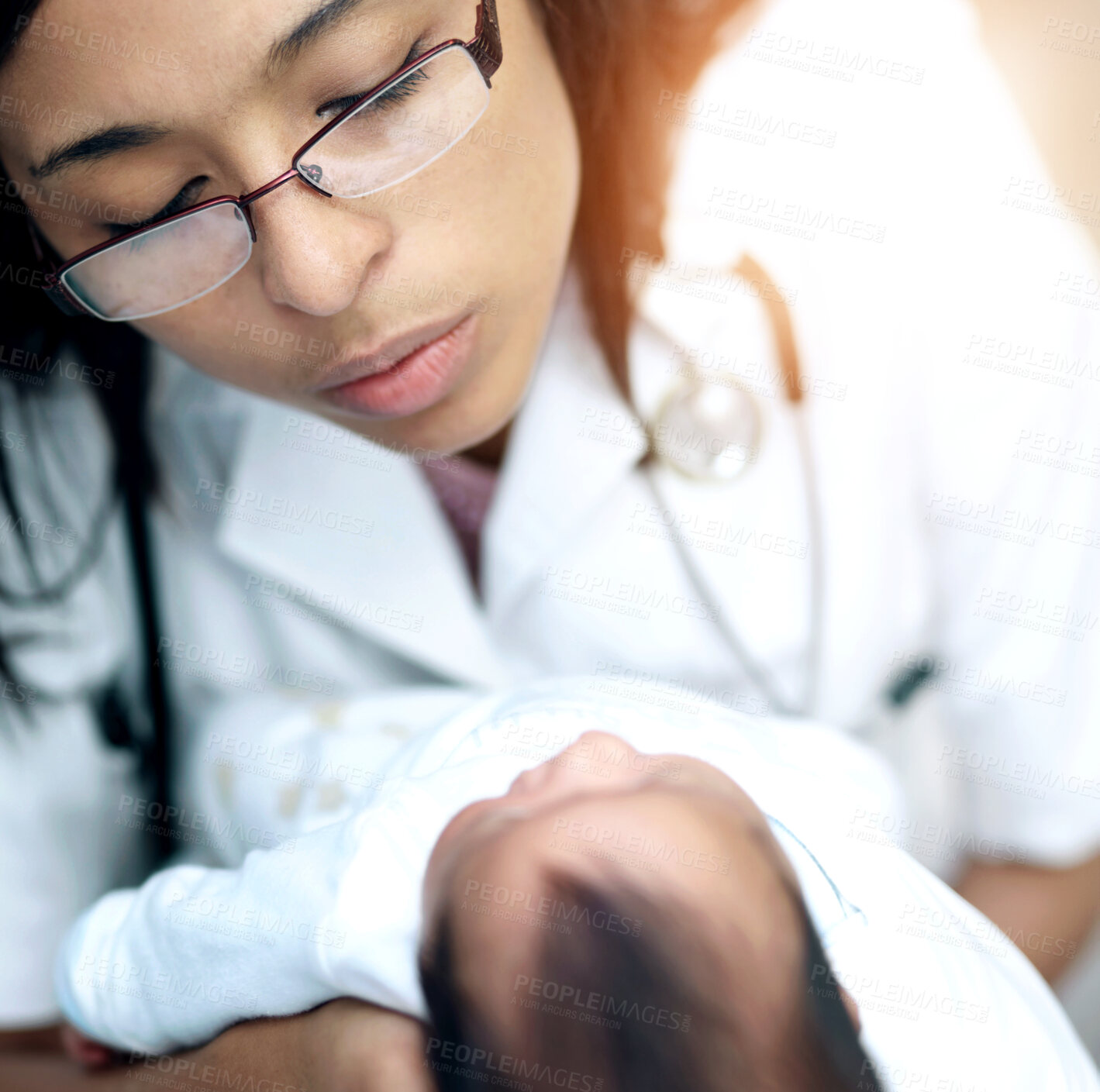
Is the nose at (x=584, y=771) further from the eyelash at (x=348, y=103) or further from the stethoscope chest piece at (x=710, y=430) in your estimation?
the eyelash at (x=348, y=103)

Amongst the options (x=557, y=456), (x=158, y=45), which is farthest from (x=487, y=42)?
(x=557, y=456)

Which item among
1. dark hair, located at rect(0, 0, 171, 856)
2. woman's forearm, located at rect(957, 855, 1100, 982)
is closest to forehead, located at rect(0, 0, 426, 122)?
dark hair, located at rect(0, 0, 171, 856)

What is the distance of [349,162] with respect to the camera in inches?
19.5

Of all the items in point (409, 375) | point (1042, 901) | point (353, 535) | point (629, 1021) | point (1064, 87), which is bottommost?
point (1042, 901)

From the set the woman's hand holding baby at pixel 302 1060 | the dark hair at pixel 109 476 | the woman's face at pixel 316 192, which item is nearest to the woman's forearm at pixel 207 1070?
the woman's hand holding baby at pixel 302 1060

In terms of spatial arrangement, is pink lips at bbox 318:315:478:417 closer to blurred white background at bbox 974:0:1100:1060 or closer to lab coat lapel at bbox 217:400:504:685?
lab coat lapel at bbox 217:400:504:685

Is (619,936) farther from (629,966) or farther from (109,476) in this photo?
(109,476)

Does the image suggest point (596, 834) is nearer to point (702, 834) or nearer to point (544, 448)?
point (702, 834)

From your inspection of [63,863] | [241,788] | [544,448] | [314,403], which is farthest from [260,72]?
[63,863]

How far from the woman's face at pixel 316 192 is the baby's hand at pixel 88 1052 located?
16.6 inches

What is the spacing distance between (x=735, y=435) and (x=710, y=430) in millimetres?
18

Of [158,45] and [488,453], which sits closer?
[158,45]

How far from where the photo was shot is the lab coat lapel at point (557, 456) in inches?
27.3

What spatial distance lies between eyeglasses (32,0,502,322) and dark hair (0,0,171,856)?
0.23 m
